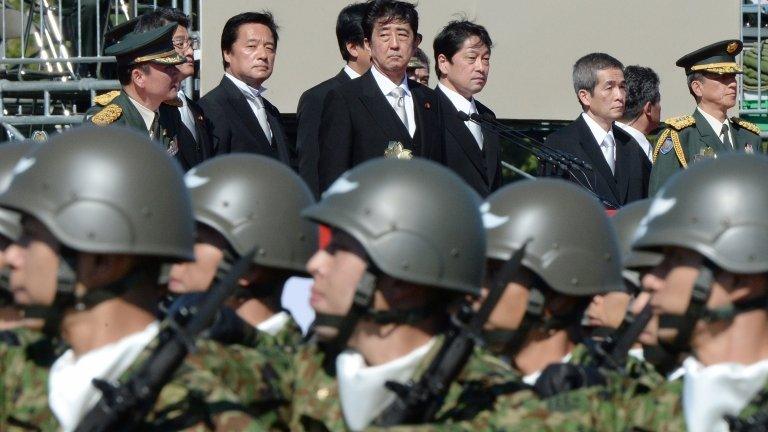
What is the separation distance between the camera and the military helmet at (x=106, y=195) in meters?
5.07

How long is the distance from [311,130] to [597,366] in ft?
14.3

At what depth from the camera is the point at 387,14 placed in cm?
1032

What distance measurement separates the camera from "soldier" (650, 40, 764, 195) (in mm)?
11508

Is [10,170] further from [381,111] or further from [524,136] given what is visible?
[524,136]

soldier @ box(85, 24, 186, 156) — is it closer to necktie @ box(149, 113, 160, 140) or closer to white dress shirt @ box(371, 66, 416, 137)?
necktie @ box(149, 113, 160, 140)

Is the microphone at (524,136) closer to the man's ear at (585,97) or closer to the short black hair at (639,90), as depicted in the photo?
the man's ear at (585,97)

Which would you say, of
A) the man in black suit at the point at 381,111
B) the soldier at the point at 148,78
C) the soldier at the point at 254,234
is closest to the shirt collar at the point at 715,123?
the man in black suit at the point at 381,111

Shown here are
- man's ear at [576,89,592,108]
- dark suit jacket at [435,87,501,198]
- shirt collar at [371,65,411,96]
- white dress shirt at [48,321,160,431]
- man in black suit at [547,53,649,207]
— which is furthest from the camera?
man's ear at [576,89,592,108]

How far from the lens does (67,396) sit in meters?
4.95

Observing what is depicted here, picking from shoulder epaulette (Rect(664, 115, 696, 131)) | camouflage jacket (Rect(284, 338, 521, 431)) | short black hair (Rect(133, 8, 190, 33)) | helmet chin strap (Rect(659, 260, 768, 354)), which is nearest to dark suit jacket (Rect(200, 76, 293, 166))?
short black hair (Rect(133, 8, 190, 33))

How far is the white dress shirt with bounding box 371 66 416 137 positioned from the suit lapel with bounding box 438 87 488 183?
0.41 m

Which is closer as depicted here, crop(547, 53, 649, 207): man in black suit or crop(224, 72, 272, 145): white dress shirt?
crop(224, 72, 272, 145): white dress shirt

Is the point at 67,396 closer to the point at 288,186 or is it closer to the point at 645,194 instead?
the point at 288,186

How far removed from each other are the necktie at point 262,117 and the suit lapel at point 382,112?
638mm
